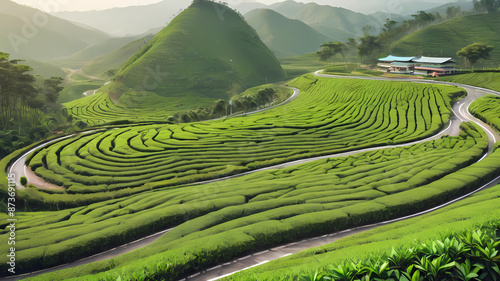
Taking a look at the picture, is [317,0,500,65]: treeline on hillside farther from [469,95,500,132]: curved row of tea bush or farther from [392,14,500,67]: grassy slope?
[469,95,500,132]: curved row of tea bush

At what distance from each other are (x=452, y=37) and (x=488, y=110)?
121m

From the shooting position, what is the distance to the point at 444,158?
35.0 m

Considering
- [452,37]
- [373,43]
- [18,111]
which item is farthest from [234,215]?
[452,37]

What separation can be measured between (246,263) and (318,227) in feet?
20.0

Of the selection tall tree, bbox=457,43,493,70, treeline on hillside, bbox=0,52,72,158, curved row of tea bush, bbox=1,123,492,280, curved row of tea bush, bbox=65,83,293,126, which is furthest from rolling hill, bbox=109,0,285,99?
curved row of tea bush, bbox=1,123,492,280

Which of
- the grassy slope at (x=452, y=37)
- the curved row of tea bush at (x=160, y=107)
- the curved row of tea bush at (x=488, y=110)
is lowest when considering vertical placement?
the curved row of tea bush at (x=488, y=110)

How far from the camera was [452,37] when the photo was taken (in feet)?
506

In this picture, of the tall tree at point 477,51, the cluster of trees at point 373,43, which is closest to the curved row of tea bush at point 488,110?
the tall tree at point 477,51

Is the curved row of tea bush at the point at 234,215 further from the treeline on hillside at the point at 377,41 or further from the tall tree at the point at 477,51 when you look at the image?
the treeline on hillside at the point at 377,41

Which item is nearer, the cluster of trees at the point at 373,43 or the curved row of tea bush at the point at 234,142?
the curved row of tea bush at the point at 234,142

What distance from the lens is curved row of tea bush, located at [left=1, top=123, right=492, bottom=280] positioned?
17.7 meters

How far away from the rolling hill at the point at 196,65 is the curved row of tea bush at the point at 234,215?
120166 millimetres

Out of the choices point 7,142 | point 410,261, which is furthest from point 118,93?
point 410,261

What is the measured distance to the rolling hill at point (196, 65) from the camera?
482 ft
